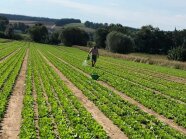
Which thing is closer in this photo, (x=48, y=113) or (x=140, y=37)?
(x=48, y=113)

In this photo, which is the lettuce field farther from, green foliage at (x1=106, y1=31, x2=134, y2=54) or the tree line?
green foliage at (x1=106, y1=31, x2=134, y2=54)

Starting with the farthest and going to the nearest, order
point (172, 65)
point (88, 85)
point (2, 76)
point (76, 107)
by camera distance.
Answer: point (172, 65)
point (2, 76)
point (88, 85)
point (76, 107)

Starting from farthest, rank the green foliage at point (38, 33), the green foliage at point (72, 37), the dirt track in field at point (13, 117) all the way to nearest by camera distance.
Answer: the green foliage at point (38, 33)
the green foliage at point (72, 37)
the dirt track in field at point (13, 117)

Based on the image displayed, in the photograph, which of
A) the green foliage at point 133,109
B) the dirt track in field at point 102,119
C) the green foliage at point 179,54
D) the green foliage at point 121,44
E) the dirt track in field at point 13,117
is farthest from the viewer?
the green foliage at point 121,44

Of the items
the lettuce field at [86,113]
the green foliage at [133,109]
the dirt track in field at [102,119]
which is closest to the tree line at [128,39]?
the green foliage at [133,109]

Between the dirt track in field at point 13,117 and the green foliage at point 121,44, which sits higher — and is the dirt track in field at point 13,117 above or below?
above

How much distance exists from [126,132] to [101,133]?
871 mm

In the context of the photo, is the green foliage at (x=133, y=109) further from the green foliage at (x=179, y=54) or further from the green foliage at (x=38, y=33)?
the green foliage at (x=38, y=33)

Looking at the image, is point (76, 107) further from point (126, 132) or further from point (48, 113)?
point (126, 132)

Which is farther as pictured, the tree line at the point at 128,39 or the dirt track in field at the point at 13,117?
the tree line at the point at 128,39

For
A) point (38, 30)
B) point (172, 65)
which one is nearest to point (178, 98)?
point (172, 65)

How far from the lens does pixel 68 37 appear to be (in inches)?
5512

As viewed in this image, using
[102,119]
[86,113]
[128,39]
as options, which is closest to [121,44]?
[128,39]

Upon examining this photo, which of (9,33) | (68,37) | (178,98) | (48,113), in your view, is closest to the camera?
(48,113)
